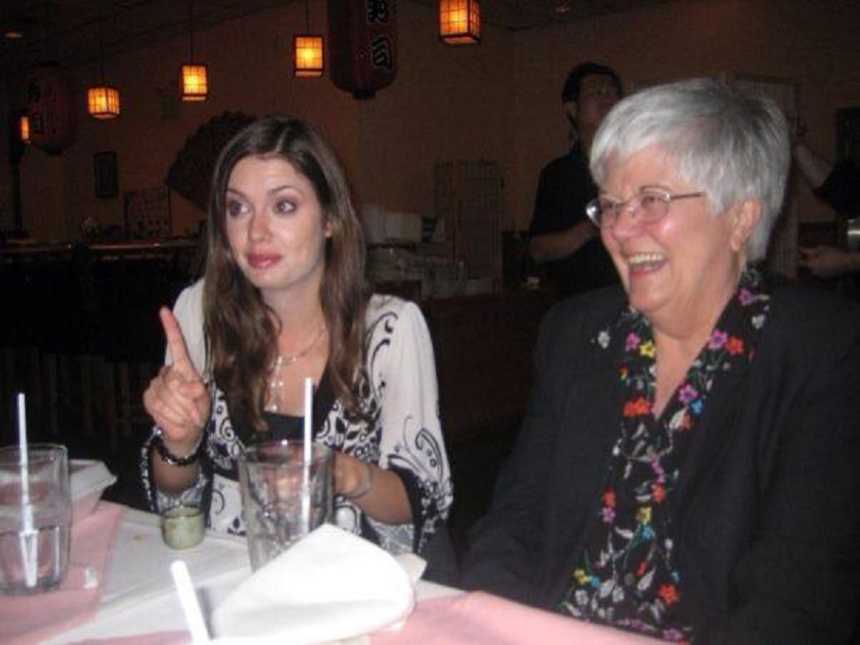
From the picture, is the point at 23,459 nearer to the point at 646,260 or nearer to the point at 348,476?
the point at 348,476

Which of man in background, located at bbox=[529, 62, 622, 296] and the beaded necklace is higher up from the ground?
man in background, located at bbox=[529, 62, 622, 296]

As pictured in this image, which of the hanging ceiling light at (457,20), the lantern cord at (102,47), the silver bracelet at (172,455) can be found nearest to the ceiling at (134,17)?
the lantern cord at (102,47)

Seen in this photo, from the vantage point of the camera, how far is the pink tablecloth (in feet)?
3.09

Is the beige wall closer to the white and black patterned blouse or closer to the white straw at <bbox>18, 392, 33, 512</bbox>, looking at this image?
the white and black patterned blouse

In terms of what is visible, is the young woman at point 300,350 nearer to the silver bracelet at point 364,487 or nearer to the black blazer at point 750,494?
the silver bracelet at point 364,487

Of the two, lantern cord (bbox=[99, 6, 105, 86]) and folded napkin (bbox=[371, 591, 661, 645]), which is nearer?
folded napkin (bbox=[371, 591, 661, 645])

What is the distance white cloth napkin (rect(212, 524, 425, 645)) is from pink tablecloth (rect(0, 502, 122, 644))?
25 centimetres

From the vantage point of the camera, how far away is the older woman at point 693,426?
1.15 metres

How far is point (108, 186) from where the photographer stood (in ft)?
34.9

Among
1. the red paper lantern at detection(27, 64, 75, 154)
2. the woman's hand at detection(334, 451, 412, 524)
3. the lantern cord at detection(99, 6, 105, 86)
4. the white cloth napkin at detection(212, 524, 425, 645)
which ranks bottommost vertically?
the woman's hand at detection(334, 451, 412, 524)

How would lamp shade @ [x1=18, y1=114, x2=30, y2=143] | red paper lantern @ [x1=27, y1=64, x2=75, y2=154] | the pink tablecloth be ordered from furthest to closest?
lamp shade @ [x1=18, y1=114, x2=30, y2=143] < red paper lantern @ [x1=27, y1=64, x2=75, y2=154] < the pink tablecloth

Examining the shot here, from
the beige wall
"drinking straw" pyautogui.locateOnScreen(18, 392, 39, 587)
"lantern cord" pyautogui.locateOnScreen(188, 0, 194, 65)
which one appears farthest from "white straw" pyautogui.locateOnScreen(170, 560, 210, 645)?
"lantern cord" pyautogui.locateOnScreen(188, 0, 194, 65)

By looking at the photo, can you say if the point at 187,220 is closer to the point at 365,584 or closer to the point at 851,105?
the point at 851,105

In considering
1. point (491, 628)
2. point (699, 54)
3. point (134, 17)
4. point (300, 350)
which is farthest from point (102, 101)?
point (491, 628)
